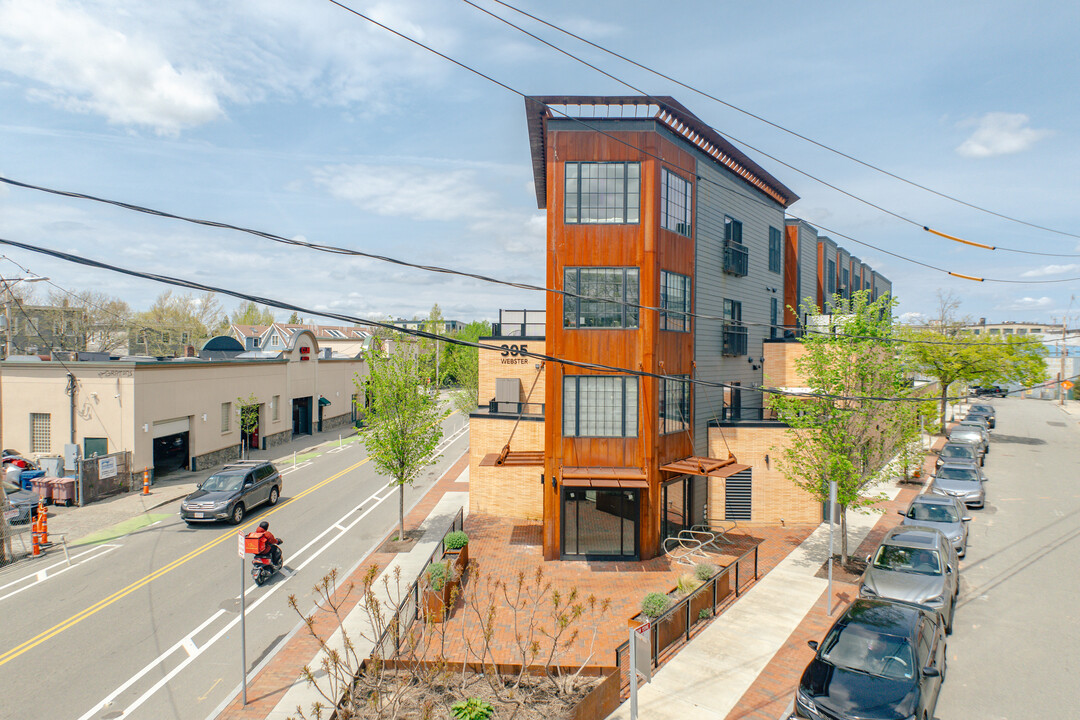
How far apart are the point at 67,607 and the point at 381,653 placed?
29.3 ft

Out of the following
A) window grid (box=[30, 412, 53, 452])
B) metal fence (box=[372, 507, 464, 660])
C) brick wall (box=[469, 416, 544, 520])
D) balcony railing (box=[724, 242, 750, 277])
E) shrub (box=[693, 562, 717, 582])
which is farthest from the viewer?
window grid (box=[30, 412, 53, 452])

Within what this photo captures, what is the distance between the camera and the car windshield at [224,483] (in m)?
20.0

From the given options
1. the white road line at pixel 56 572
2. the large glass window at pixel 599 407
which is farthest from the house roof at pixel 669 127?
the white road line at pixel 56 572

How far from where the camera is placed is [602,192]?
16328mm

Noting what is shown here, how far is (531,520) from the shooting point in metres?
20.4

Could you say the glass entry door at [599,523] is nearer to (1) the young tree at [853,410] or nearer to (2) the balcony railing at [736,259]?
(1) the young tree at [853,410]

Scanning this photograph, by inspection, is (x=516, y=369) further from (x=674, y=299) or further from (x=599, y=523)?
(x=599, y=523)

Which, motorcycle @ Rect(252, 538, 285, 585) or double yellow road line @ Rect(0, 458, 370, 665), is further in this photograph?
motorcycle @ Rect(252, 538, 285, 585)

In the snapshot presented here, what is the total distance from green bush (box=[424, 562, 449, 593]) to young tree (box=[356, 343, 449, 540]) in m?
5.23

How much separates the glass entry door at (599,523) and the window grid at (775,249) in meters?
14.0

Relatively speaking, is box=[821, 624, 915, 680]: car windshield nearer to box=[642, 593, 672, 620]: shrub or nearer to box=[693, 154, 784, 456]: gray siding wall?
box=[642, 593, 672, 620]: shrub

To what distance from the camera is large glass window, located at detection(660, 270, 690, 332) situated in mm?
16766

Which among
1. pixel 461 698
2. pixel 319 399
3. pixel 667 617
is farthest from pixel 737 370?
pixel 319 399

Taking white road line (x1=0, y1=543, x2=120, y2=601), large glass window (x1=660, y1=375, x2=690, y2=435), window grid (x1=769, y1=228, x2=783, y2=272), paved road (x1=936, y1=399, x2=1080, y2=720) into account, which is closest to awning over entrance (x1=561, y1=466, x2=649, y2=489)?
large glass window (x1=660, y1=375, x2=690, y2=435)
